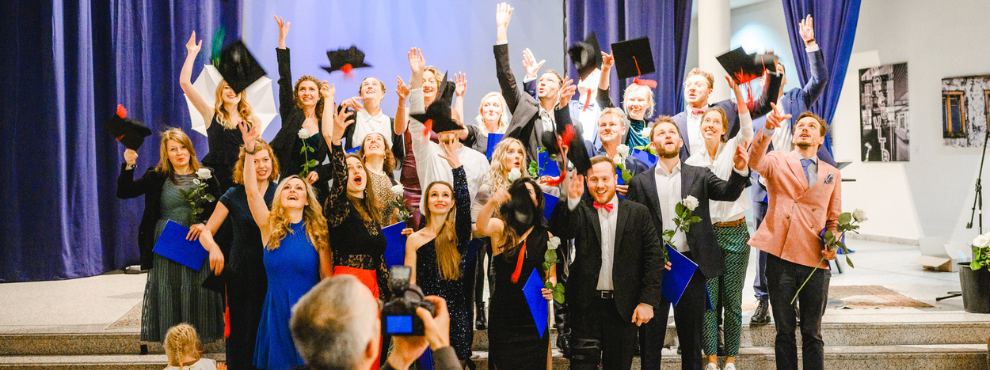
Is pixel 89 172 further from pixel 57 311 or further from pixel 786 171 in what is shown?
pixel 786 171

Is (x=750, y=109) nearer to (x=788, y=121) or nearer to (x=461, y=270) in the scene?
(x=788, y=121)

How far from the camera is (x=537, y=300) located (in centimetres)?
293

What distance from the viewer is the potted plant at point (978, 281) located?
426 cm

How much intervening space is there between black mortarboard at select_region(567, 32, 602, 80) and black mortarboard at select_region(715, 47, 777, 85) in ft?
2.10

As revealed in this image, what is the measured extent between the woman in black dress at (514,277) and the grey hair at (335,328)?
1.80 metres

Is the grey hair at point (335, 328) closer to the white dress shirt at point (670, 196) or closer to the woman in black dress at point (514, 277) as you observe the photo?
the woman in black dress at point (514, 277)

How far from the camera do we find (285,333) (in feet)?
9.77

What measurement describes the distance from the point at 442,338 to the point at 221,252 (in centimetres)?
236

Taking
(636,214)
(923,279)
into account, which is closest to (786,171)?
(636,214)

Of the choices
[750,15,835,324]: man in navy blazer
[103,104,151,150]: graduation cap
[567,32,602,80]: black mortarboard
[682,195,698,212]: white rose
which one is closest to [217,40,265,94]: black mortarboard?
[103,104,151,150]: graduation cap

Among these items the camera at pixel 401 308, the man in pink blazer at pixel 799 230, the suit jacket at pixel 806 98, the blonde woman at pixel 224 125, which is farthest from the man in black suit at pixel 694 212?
the camera at pixel 401 308

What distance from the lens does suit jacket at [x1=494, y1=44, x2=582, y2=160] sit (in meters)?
3.63

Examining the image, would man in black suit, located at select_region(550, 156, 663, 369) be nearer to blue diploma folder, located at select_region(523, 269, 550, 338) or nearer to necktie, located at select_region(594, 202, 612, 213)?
necktie, located at select_region(594, 202, 612, 213)

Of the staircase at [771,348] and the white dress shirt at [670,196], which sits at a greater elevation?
the white dress shirt at [670,196]
